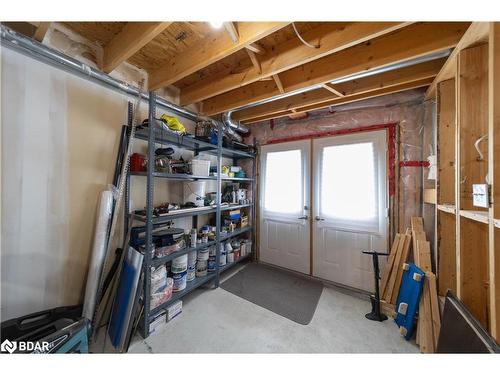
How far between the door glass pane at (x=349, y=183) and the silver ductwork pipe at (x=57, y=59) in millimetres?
2422

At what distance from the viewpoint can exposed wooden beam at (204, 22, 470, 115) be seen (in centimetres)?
122

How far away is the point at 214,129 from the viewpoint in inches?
91.9

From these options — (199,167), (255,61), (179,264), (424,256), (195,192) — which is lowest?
(179,264)

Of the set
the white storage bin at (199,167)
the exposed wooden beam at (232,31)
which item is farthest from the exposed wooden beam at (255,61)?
the white storage bin at (199,167)

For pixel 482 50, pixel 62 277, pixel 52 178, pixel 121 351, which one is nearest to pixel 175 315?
pixel 121 351

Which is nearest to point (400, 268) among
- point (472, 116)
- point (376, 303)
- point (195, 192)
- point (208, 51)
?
point (376, 303)

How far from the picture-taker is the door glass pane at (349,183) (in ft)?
7.38

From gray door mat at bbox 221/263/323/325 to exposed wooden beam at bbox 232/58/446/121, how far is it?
234 centimetres

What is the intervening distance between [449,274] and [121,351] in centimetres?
272

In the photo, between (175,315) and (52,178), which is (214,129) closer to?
(52,178)

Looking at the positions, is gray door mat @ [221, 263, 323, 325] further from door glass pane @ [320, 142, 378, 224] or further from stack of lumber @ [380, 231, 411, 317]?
door glass pane @ [320, 142, 378, 224]

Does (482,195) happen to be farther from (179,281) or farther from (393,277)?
(179,281)

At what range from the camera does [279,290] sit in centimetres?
232

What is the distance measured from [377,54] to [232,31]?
1172 millimetres
